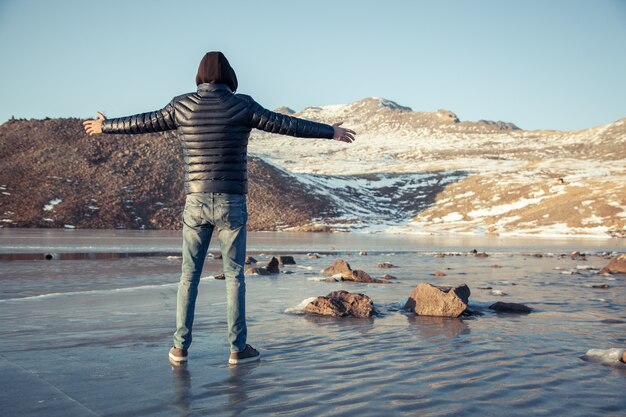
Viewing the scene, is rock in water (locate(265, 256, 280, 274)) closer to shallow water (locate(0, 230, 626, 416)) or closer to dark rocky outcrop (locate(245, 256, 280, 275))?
dark rocky outcrop (locate(245, 256, 280, 275))

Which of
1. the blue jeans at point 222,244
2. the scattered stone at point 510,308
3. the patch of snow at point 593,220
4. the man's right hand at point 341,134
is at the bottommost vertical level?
the scattered stone at point 510,308

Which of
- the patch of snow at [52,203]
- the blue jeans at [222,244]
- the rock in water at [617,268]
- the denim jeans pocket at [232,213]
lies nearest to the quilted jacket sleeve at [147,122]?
the blue jeans at [222,244]

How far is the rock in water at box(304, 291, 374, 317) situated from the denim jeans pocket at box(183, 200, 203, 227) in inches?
139

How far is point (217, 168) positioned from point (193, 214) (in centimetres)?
54

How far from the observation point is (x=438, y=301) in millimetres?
9188

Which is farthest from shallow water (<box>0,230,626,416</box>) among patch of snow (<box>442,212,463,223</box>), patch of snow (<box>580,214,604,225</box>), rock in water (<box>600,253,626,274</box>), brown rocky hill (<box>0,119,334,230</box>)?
patch of snow (<box>442,212,463,223</box>)

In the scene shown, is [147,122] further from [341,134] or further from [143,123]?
[341,134]

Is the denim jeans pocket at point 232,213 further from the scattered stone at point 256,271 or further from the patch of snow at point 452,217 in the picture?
the patch of snow at point 452,217

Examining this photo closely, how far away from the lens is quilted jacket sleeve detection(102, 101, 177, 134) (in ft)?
21.0

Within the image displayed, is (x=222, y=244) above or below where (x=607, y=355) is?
above

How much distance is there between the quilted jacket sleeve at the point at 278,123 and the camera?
6.16 meters

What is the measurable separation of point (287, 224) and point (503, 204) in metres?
29.6

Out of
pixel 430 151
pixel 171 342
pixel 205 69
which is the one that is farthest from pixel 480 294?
pixel 430 151

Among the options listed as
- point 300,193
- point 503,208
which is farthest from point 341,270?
point 300,193
